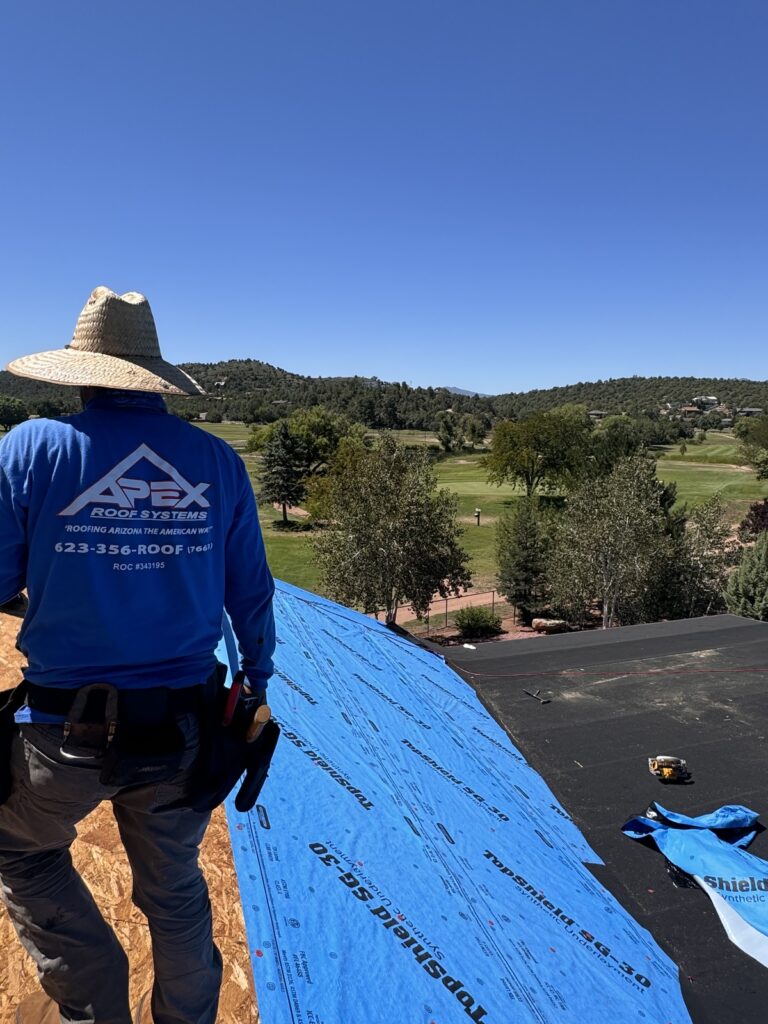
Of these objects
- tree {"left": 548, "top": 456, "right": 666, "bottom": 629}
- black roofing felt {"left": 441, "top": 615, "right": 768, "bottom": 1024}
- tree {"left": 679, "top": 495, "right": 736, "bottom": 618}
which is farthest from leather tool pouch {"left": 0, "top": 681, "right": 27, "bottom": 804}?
tree {"left": 679, "top": 495, "right": 736, "bottom": 618}

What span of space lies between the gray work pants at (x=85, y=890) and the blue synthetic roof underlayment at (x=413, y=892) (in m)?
0.85

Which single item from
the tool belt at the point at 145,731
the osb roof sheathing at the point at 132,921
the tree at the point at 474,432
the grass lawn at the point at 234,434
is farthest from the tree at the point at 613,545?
the tree at the point at 474,432

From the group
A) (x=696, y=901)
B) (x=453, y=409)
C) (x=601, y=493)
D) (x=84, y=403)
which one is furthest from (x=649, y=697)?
(x=453, y=409)

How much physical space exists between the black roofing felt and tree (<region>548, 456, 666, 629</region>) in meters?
8.72

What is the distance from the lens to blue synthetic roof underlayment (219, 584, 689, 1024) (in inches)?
114

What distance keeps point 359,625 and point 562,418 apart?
55347 mm

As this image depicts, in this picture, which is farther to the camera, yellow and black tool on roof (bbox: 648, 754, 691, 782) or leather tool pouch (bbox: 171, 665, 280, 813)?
yellow and black tool on roof (bbox: 648, 754, 691, 782)

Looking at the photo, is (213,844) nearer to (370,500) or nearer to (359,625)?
(359,625)

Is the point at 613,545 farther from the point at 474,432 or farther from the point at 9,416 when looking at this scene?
the point at 474,432

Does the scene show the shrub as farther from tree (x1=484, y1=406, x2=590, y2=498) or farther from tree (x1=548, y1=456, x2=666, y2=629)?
tree (x1=484, y1=406, x2=590, y2=498)

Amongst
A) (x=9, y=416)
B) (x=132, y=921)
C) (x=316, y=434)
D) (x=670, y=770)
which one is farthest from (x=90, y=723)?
(x=316, y=434)

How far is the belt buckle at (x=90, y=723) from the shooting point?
171cm

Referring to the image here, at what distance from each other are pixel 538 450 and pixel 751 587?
38.6 metres

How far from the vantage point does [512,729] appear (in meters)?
7.50
